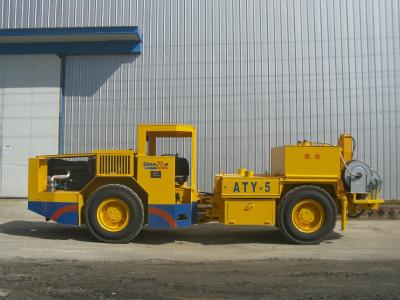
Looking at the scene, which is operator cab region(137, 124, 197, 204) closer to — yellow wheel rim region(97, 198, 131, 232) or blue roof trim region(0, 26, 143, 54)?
yellow wheel rim region(97, 198, 131, 232)

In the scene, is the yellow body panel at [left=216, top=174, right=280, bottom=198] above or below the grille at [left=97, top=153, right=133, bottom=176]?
below

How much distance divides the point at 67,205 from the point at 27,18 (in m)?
8.86

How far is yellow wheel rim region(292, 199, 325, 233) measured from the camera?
1005 centimetres

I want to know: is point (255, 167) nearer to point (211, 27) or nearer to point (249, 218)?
point (211, 27)

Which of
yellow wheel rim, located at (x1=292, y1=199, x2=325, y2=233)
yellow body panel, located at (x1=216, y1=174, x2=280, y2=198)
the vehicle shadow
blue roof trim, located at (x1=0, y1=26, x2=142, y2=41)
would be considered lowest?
the vehicle shadow

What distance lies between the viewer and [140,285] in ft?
21.5

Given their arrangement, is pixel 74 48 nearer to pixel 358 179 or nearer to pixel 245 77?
pixel 245 77

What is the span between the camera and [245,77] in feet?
51.8

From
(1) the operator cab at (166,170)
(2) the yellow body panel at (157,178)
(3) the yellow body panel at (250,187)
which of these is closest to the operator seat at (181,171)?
(1) the operator cab at (166,170)

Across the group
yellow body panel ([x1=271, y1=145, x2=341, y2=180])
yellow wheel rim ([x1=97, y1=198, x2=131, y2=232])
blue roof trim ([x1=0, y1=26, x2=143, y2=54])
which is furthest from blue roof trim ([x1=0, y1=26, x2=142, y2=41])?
yellow body panel ([x1=271, y1=145, x2=341, y2=180])

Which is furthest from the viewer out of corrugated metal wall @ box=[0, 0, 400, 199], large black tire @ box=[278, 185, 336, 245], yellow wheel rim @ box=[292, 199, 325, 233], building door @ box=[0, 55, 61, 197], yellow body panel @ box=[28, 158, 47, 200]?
building door @ box=[0, 55, 61, 197]

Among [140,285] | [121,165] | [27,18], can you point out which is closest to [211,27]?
[27,18]

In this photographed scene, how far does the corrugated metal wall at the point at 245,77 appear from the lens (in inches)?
613

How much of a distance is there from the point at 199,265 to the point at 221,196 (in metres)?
2.27
